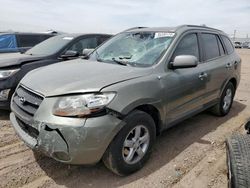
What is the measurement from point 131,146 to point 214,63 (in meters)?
2.48

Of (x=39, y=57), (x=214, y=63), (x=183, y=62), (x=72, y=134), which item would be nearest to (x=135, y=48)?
(x=183, y=62)

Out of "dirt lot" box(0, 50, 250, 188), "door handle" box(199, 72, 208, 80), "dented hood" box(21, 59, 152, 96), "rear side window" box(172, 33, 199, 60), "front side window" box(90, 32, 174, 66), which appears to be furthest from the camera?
"door handle" box(199, 72, 208, 80)

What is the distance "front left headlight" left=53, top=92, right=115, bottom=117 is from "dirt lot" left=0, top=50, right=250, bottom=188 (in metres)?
0.87

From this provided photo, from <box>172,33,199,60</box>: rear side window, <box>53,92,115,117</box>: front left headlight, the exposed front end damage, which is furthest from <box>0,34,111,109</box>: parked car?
<box>172,33,199,60</box>: rear side window

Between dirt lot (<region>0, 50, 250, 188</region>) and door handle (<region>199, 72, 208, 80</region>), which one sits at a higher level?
door handle (<region>199, 72, 208, 80</region>)

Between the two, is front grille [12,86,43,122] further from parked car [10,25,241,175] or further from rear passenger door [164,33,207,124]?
rear passenger door [164,33,207,124]

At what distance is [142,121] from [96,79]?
2.35ft

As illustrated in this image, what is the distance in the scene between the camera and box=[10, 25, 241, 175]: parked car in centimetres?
267

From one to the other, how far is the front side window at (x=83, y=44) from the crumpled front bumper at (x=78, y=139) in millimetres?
3615

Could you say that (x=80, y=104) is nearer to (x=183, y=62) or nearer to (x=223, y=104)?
(x=183, y=62)

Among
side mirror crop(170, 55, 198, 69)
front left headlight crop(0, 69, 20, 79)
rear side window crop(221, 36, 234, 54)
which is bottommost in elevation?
front left headlight crop(0, 69, 20, 79)

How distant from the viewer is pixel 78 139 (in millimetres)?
2613

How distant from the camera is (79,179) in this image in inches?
121

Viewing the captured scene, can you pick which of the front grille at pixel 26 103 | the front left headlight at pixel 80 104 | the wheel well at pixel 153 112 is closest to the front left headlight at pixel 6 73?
the front grille at pixel 26 103
